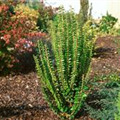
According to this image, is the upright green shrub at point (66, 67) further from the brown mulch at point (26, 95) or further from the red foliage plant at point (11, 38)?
the red foliage plant at point (11, 38)

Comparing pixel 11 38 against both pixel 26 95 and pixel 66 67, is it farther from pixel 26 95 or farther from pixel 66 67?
pixel 66 67

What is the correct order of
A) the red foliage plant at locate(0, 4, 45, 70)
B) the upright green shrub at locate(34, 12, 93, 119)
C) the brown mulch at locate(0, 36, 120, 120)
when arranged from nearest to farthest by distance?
the upright green shrub at locate(34, 12, 93, 119), the brown mulch at locate(0, 36, 120, 120), the red foliage plant at locate(0, 4, 45, 70)

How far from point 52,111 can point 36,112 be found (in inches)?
8.5

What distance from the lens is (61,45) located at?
4.68 m

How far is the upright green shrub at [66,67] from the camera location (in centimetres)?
471

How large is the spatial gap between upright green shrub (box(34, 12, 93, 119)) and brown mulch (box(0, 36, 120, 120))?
319 mm

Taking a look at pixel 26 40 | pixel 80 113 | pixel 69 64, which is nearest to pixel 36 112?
pixel 80 113

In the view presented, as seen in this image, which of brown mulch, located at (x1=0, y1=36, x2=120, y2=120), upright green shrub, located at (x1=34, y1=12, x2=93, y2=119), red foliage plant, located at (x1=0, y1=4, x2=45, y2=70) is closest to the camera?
upright green shrub, located at (x1=34, y1=12, x2=93, y2=119)

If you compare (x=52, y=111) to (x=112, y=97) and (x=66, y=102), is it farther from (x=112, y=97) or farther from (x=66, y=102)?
(x=112, y=97)

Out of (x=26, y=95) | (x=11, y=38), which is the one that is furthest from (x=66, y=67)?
(x=11, y=38)

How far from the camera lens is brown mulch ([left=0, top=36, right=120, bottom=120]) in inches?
203

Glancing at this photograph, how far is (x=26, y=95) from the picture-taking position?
587 centimetres

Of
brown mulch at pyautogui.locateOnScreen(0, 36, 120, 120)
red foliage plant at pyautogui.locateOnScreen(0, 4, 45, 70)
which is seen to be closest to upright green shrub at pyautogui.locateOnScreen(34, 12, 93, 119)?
brown mulch at pyautogui.locateOnScreen(0, 36, 120, 120)

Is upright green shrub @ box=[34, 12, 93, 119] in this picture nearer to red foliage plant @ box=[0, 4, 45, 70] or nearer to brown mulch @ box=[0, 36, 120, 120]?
brown mulch @ box=[0, 36, 120, 120]
